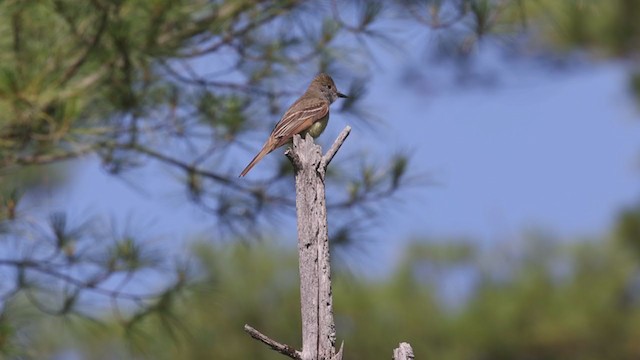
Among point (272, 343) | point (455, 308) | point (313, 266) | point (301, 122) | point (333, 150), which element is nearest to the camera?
point (272, 343)

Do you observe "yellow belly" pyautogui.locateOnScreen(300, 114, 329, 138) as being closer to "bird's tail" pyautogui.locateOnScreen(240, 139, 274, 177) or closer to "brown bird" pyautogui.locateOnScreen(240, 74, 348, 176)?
"brown bird" pyautogui.locateOnScreen(240, 74, 348, 176)

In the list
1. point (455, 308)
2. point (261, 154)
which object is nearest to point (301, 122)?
point (261, 154)

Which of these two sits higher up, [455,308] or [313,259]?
[455,308]

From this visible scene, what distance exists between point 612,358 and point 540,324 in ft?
2.67

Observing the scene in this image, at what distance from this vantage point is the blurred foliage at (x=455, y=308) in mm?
10102

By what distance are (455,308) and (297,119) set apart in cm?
685

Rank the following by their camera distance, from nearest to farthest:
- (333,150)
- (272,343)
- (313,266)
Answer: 1. (272,343)
2. (313,266)
3. (333,150)

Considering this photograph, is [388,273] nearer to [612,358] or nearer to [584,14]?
[612,358]

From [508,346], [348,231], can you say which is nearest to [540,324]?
[508,346]

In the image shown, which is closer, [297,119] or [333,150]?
[333,150]

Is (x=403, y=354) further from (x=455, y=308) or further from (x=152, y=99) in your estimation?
(x=455, y=308)

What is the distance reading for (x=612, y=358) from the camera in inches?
428

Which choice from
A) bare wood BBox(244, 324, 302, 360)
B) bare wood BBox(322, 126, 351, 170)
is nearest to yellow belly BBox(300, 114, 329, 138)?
bare wood BBox(322, 126, 351, 170)

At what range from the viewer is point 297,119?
399 cm
